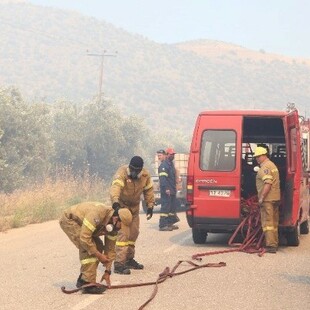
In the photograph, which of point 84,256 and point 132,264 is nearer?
point 84,256

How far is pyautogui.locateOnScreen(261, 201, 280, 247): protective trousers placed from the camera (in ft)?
42.3

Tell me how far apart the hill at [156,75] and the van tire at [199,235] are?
363 ft

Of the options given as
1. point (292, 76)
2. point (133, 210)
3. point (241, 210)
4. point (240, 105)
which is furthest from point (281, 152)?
point (292, 76)

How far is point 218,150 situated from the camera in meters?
13.6

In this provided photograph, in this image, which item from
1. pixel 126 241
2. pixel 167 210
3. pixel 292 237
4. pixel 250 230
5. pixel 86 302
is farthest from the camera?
pixel 167 210

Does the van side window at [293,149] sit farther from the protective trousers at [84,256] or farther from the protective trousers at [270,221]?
the protective trousers at [84,256]

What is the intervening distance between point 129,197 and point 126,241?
0.64 meters

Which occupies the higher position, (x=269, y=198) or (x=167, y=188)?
(x=269, y=198)

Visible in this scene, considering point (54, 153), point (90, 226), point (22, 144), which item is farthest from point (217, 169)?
point (54, 153)

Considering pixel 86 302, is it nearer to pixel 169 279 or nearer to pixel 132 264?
pixel 169 279

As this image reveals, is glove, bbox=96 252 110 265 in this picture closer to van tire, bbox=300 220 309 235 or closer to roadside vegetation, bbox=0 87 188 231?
van tire, bbox=300 220 309 235

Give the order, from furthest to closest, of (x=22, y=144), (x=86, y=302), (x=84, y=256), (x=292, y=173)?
(x=22, y=144), (x=292, y=173), (x=84, y=256), (x=86, y=302)

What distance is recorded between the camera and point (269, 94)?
145 m

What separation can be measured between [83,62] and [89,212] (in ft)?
516
